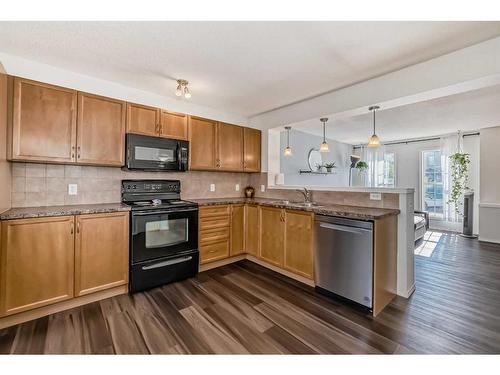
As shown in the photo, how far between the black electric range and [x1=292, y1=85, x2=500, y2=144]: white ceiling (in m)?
2.25

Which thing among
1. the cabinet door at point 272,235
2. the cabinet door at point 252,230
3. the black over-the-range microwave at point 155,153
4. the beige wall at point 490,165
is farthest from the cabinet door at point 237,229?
the beige wall at point 490,165

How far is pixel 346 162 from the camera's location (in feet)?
24.0

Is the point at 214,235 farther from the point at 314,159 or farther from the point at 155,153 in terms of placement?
the point at 314,159

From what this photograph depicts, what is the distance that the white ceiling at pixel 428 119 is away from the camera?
3.35 meters

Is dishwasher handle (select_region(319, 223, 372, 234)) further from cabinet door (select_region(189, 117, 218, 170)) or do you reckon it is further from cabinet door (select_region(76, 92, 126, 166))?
cabinet door (select_region(76, 92, 126, 166))

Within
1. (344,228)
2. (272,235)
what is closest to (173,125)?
(272,235)

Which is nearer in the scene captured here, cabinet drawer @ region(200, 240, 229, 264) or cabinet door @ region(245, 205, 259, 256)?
cabinet drawer @ region(200, 240, 229, 264)

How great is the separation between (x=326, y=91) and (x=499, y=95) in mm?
Result: 2452

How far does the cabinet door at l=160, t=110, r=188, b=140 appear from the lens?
116 inches

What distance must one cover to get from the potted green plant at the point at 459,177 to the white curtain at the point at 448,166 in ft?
0.34

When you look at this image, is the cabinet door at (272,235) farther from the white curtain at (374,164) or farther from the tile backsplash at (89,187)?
the white curtain at (374,164)

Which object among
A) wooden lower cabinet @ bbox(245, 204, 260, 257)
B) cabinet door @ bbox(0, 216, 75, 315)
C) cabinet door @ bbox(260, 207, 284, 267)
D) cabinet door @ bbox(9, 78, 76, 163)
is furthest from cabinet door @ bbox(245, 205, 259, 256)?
cabinet door @ bbox(9, 78, 76, 163)

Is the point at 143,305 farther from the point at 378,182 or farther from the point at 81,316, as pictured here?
the point at 378,182

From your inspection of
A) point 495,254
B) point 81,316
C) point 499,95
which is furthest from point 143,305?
point 495,254
